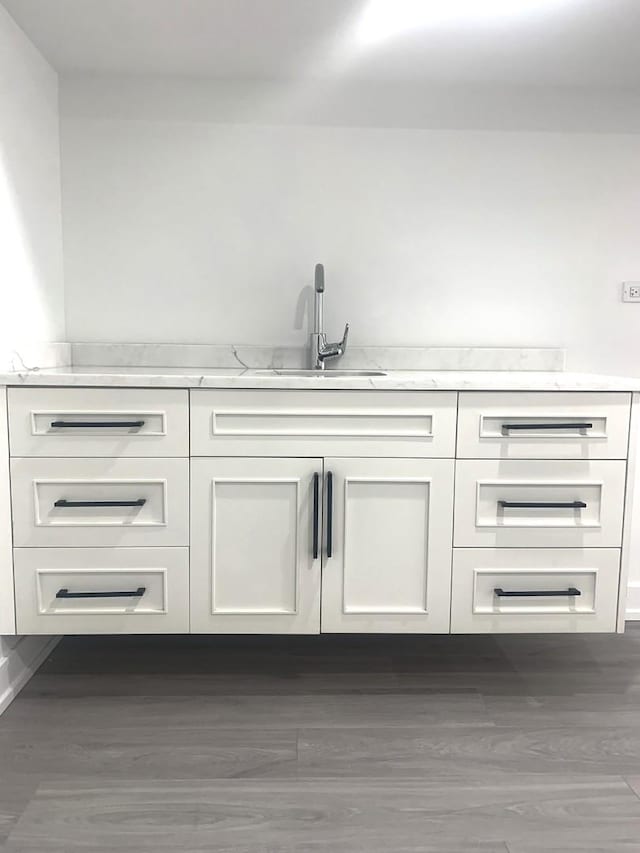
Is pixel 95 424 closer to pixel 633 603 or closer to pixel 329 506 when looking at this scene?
pixel 329 506

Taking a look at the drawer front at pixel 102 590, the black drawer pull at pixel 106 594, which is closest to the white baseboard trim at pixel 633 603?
the drawer front at pixel 102 590

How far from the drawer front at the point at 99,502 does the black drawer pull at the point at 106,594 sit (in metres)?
0.13

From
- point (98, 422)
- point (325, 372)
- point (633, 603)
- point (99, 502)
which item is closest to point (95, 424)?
point (98, 422)

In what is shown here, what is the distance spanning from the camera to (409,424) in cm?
173

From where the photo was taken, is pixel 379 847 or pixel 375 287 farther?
pixel 375 287

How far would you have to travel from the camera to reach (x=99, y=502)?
1688mm

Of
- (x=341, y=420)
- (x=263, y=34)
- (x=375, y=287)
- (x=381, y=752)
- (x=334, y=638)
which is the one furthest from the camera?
(x=375, y=287)

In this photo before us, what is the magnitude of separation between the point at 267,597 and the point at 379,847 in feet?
2.24

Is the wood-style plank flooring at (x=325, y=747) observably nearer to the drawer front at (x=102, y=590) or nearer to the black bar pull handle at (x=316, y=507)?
the drawer front at (x=102, y=590)

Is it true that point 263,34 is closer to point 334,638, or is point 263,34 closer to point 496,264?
point 496,264

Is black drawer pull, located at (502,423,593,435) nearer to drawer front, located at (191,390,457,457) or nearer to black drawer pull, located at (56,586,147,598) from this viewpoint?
drawer front, located at (191,390,457,457)

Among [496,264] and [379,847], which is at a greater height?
[496,264]

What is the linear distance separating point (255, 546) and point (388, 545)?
368 mm

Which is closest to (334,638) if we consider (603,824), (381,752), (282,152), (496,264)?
(381,752)
